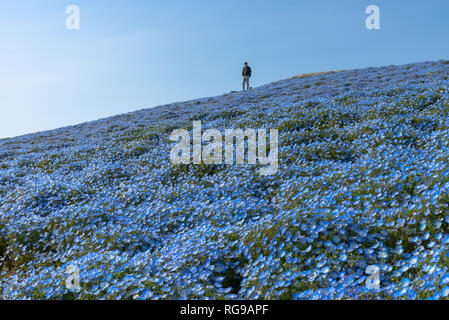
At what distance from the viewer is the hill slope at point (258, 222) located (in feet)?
16.4

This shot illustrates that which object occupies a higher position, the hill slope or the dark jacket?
the dark jacket

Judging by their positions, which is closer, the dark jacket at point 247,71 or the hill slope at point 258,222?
the hill slope at point 258,222

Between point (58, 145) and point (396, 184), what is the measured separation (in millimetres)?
20376

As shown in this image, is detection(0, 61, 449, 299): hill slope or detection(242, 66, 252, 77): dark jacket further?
detection(242, 66, 252, 77): dark jacket

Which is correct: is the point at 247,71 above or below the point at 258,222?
above

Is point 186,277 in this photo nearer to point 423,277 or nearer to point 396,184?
point 423,277

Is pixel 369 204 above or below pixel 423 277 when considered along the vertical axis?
above

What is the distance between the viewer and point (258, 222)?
6715 millimetres

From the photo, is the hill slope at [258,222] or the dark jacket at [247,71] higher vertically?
the dark jacket at [247,71]

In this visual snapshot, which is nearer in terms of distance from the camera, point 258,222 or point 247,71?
point 258,222

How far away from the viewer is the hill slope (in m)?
5.00
